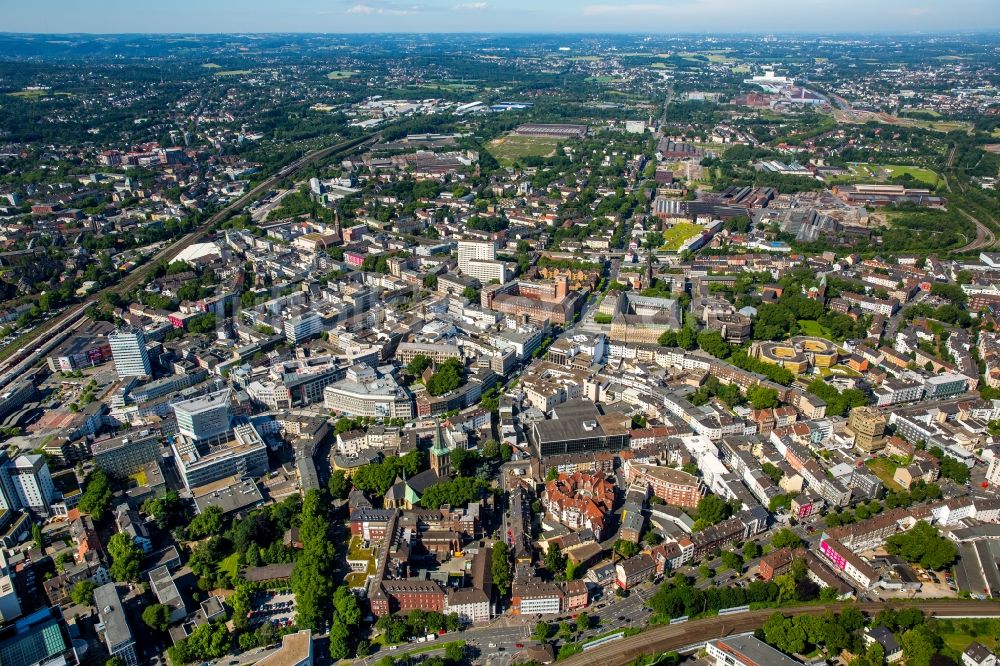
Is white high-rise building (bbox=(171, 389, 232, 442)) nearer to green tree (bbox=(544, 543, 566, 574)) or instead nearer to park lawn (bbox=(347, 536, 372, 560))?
park lawn (bbox=(347, 536, 372, 560))

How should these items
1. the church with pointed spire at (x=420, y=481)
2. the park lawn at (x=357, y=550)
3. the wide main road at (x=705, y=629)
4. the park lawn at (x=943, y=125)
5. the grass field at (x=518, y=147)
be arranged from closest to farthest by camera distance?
1. the wide main road at (x=705, y=629)
2. the park lawn at (x=357, y=550)
3. the church with pointed spire at (x=420, y=481)
4. the grass field at (x=518, y=147)
5. the park lawn at (x=943, y=125)

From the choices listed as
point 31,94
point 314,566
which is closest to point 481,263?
point 314,566

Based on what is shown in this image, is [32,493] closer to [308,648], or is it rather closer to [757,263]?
[308,648]

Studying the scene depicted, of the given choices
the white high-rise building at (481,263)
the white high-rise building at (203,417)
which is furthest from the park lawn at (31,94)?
the white high-rise building at (203,417)

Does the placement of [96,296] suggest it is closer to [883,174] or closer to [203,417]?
[203,417]

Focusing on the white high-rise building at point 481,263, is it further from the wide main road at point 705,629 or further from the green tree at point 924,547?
the wide main road at point 705,629

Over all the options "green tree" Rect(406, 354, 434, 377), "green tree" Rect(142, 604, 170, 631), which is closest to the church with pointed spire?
"green tree" Rect(406, 354, 434, 377)
